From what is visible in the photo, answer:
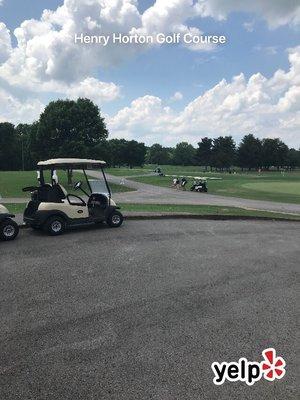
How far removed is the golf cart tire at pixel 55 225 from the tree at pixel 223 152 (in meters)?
92.7

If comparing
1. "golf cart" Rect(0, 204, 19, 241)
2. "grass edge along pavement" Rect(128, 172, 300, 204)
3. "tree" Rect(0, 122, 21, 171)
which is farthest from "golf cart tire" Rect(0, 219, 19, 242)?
"tree" Rect(0, 122, 21, 171)

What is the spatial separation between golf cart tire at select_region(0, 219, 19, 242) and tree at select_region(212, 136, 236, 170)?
93831 mm

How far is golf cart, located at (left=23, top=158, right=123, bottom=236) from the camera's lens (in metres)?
11.1

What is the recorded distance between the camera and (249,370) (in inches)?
177

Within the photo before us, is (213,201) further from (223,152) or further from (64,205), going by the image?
(223,152)

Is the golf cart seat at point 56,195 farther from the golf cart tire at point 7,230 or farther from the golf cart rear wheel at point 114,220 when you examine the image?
the golf cart rear wheel at point 114,220

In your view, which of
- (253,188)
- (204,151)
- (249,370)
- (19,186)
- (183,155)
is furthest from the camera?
A: (183,155)

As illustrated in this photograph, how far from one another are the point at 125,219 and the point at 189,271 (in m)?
6.67

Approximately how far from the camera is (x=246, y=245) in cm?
1075

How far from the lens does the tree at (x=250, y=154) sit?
108 m

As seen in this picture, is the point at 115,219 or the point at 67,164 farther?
the point at 115,219

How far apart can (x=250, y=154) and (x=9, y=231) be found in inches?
4086

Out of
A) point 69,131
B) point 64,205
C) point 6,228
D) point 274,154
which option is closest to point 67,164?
point 64,205

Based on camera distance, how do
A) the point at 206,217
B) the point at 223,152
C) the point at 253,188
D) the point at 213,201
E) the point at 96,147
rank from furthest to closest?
the point at 223,152
the point at 96,147
the point at 253,188
the point at 213,201
the point at 206,217
